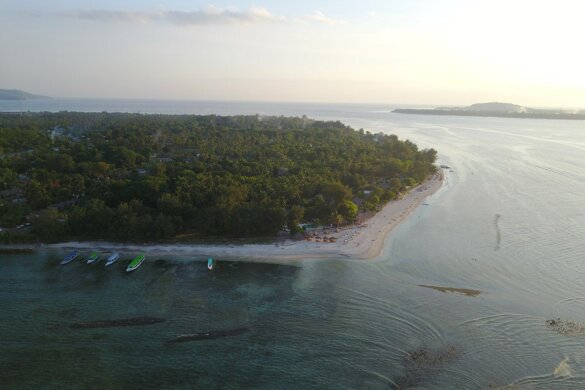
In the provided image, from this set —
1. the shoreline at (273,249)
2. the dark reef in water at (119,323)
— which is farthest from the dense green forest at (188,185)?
the dark reef in water at (119,323)

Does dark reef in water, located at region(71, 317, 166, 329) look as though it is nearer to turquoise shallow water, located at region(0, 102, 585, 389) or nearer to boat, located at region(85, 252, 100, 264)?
turquoise shallow water, located at region(0, 102, 585, 389)

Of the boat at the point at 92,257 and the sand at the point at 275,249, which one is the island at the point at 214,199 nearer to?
the sand at the point at 275,249

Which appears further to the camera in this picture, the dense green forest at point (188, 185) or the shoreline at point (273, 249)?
the dense green forest at point (188, 185)

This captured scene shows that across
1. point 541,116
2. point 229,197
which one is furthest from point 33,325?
point 541,116

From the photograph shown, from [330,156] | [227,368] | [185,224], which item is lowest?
[227,368]

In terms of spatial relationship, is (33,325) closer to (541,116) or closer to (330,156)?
(330,156)

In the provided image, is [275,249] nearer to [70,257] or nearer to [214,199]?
[214,199]

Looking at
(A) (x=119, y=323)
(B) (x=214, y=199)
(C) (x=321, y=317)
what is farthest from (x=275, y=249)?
(A) (x=119, y=323)
